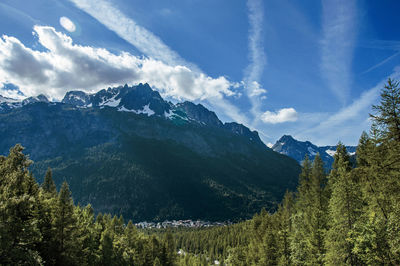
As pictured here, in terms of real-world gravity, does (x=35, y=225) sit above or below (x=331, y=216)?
below

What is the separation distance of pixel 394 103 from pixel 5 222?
31.4 m

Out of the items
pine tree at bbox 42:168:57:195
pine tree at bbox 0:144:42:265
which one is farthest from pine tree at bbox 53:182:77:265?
pine tree at bbox 42:168:57:195

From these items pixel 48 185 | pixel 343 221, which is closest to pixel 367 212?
pixel 343 221

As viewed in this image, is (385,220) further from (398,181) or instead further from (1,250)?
(1,250)

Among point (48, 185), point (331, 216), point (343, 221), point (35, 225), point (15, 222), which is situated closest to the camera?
point (15, 222)

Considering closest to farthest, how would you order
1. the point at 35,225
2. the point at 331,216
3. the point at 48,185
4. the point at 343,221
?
1. the point at 35,225
2. the point at 343,221
3. the point at 331,216
4. the point at 48,185

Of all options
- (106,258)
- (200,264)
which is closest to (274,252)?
(106,258)

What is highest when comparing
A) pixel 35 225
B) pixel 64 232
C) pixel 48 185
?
pixel 48 185

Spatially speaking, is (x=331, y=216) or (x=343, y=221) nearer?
(x=343, y=221)

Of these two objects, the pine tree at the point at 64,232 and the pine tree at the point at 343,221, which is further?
the pine tree at the point at 64,232

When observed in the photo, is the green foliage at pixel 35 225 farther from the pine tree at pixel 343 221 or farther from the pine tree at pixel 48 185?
the pine tree at pixel 343 221

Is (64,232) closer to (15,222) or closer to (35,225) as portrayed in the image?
(35,225)

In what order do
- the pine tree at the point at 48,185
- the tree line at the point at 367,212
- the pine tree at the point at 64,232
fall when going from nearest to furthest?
the tree line at the point at 367,212 < the pine tree at the point at 64,232 < the pine tree at the point at 48,185

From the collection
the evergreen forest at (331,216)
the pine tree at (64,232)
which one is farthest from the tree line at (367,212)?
the pine tree at (64,232)
